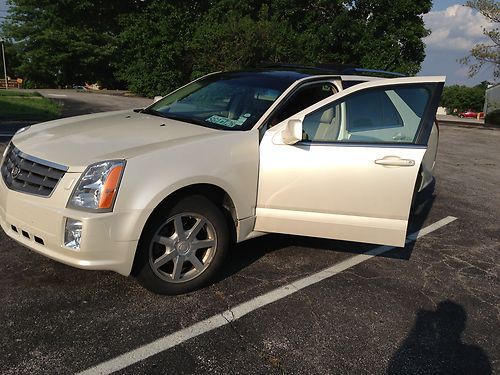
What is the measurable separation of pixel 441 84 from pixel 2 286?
381 centimetres

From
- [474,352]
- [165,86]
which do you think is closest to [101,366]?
[474,352]

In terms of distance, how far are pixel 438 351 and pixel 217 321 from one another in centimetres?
141

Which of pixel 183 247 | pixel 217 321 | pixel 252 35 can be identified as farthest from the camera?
pixel 252 35

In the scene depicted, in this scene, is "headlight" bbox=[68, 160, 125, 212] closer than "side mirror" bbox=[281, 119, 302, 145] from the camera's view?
Yes

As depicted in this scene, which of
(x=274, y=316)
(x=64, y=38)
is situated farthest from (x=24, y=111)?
(x=64, y=38)

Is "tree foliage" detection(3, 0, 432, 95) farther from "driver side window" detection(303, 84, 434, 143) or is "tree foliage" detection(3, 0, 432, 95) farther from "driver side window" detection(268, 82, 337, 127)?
"driver side window" detection(303, 84, 434, 143)

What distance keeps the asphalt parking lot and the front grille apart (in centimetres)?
78

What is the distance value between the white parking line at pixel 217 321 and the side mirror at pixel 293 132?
1.14 m

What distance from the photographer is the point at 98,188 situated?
289 centimetres

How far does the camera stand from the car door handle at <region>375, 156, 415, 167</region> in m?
3.56

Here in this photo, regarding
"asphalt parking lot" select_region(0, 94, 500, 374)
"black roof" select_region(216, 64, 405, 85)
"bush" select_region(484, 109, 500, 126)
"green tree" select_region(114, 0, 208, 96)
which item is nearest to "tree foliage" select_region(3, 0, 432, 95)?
"green tree" select_region(114, 0, 208, 96)

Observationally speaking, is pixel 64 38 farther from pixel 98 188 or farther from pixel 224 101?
pixel 98 188

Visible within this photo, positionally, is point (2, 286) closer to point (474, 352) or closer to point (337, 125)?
point (337, 125)

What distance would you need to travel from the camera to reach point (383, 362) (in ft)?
9.11
